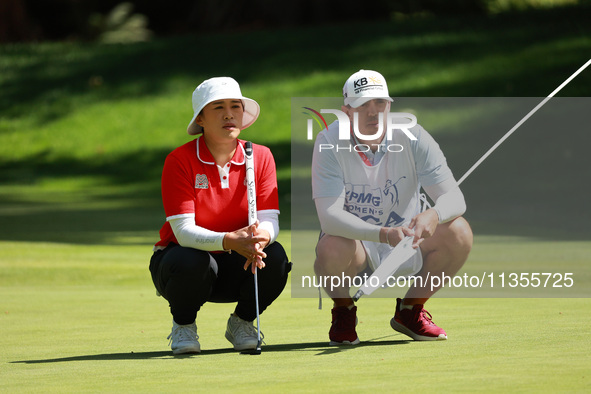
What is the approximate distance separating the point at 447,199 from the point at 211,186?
1.10m

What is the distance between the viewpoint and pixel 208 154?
5.82 m

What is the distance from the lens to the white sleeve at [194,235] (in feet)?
18.4

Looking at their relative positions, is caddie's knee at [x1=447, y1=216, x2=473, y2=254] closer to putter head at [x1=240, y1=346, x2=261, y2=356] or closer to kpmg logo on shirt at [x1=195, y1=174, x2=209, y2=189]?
putter head at [x1=240, y1=346, x2=261, y2=356]

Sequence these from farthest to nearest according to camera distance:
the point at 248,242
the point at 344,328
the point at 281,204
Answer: the point at 281,204, the point at 344,328, the point at 248,242

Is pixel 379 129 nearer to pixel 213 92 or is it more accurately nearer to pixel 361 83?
pixel 361 83

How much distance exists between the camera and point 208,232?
564 cm

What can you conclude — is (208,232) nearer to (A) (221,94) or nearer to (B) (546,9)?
(A) (221,94)

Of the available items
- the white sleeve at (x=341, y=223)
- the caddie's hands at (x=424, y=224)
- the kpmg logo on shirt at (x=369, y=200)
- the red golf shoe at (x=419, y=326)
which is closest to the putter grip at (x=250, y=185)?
the white sleeve at (x=341, y=223)

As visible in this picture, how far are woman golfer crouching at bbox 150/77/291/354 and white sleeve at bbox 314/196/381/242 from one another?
0.79ft


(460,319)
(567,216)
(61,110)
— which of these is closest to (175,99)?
(61,110)

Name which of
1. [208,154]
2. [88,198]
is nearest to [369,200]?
[208,154]

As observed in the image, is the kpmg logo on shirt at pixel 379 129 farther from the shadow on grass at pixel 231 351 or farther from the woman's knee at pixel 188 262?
the shadow on grass at pixel 231 351

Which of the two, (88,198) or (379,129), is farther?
(88,198)

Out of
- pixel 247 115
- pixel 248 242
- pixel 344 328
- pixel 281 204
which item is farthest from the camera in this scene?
pixel 281 204
